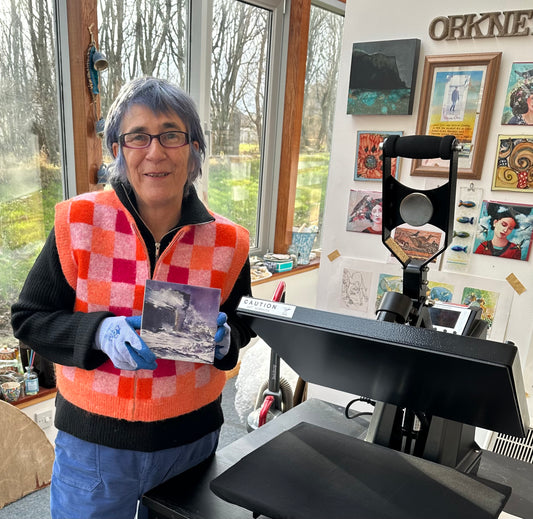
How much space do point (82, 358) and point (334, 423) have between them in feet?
2.01

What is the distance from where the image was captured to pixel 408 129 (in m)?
1.67

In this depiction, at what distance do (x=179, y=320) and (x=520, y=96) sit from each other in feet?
4.10

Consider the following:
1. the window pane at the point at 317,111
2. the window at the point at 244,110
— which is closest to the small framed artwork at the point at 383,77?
the window at the point at 244,110

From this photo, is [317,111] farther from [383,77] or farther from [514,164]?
[514,164]

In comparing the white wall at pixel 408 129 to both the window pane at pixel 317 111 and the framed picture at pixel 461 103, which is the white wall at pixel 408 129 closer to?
the framed picture at pixel 461 103

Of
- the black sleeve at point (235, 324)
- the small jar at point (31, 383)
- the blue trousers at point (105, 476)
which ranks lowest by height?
the small jar at point (31, 383)

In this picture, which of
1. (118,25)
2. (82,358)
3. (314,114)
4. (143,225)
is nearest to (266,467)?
(82,358)

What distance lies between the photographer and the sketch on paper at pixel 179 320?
2.89ft

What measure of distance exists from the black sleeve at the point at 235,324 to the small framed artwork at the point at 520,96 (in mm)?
Answer: 981

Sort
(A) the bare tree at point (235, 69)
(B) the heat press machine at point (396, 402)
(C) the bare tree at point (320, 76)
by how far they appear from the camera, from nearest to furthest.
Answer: (B) the heat press machine at point (396, 402), (A) the bare tree at point (235, 69), (C) the bare tree at point (320, 76)

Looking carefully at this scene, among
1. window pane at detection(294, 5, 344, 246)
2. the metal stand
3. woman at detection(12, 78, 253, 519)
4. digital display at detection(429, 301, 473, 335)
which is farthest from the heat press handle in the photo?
window pane at detection(294, 5, 344, 246)

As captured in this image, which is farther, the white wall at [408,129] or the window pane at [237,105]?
the window pane at [237,105]

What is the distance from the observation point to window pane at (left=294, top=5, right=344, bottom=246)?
12.4ft

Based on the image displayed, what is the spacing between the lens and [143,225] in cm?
106
